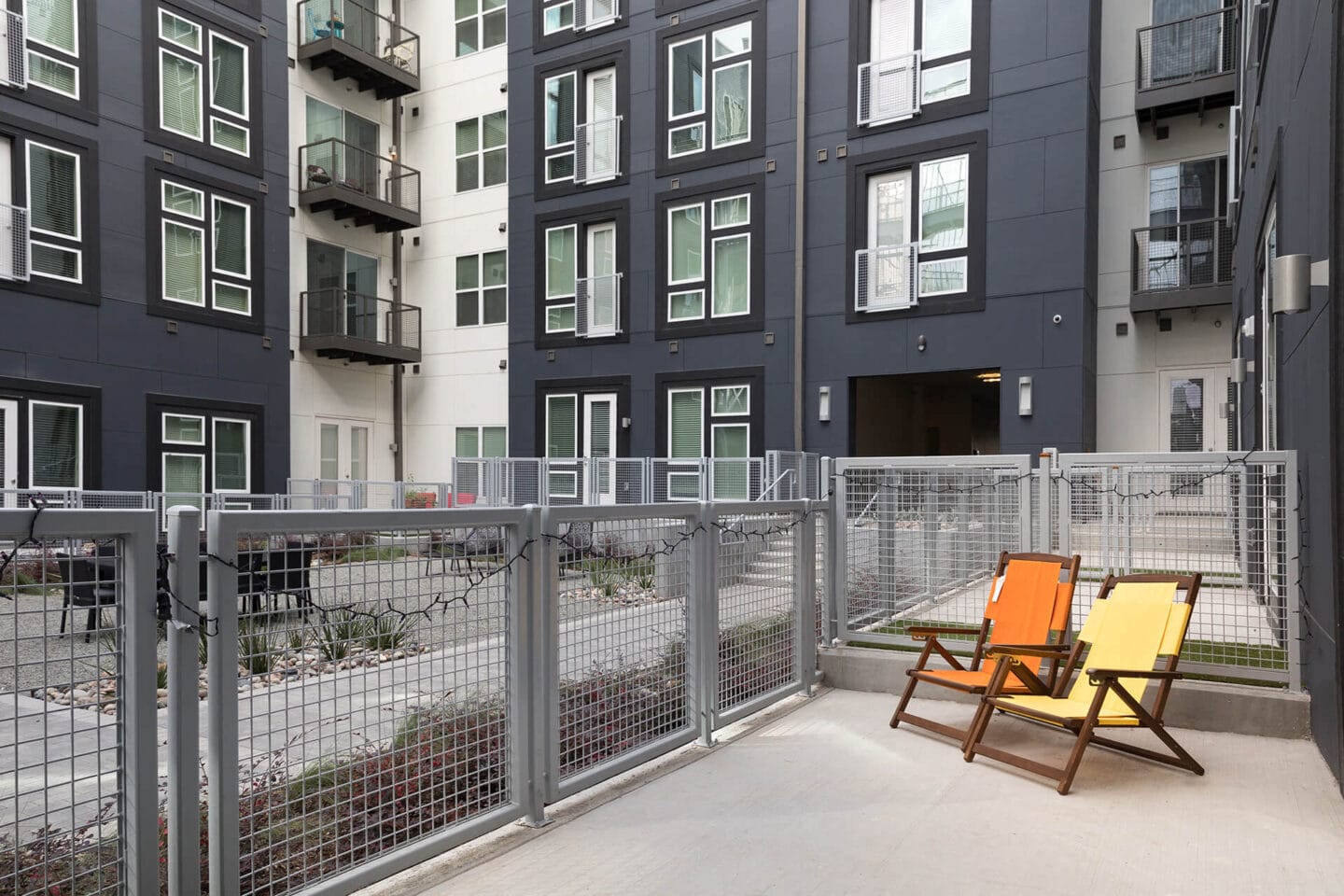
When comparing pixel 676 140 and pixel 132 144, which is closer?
pixel 132 144

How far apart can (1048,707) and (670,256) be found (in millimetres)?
13737

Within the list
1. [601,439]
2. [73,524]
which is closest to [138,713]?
[73,524]

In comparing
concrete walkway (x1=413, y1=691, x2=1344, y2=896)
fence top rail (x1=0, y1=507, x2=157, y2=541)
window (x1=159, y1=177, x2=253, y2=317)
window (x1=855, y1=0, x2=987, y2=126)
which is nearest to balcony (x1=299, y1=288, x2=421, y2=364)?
window (x1=159, y1=177, x2=253, y2=317)

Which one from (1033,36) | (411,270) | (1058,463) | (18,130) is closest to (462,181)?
(411,270)

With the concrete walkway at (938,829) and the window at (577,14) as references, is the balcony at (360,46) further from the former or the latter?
the concrete walkway at (938,829)

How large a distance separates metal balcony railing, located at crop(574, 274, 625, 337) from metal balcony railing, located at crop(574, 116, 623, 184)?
1965 millimetres

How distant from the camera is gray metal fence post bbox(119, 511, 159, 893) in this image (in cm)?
233

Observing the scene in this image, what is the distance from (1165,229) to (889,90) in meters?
4.81

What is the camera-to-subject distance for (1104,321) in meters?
14.6

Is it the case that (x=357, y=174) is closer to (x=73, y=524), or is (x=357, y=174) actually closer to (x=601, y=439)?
(x=601, y=439)

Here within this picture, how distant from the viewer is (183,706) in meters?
2.43

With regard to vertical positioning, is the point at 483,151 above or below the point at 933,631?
above

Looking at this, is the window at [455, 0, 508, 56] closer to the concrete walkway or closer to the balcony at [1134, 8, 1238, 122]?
the balcony at [1134, 8, 1238, 122]

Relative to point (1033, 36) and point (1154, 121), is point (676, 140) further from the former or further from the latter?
point (1154, 121)
